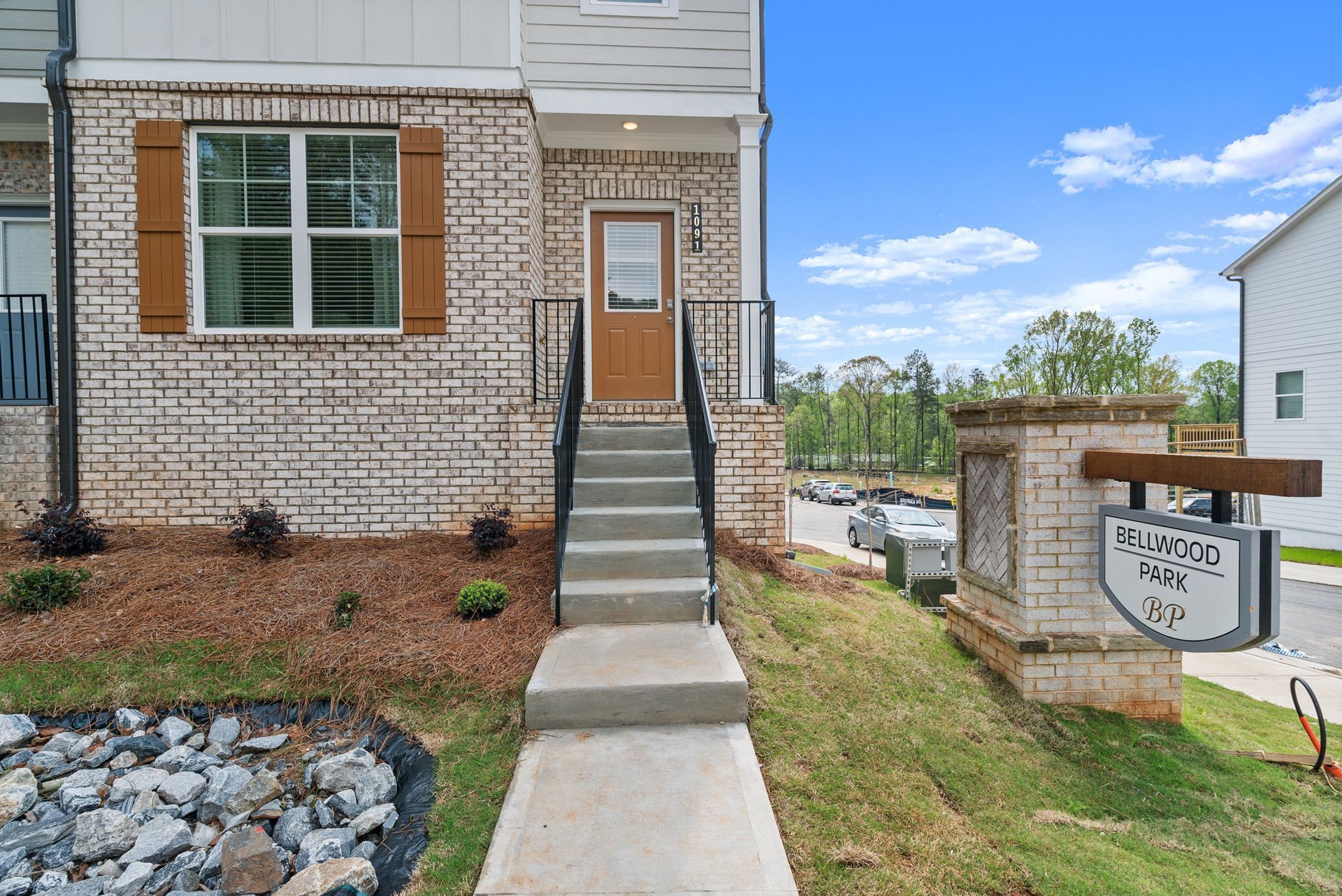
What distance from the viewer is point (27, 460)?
5254 mm

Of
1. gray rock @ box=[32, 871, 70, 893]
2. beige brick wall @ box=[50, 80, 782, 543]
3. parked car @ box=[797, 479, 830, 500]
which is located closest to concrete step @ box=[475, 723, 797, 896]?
gray rock @ box=[32, 871, 70, 893]

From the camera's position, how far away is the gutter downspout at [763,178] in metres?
6.26

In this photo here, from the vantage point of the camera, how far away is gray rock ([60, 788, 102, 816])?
2.69 metres

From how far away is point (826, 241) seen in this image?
237 feet

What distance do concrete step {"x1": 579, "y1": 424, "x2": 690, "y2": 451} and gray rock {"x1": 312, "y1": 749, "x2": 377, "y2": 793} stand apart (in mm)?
2890

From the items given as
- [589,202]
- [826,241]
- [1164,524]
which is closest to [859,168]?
[826,241]

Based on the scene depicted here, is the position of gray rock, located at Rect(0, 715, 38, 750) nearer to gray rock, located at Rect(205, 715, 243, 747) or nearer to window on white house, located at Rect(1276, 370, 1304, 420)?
gray rock, located at Rect(205, 715, 243, 747)

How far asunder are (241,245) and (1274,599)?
7173 millimetres

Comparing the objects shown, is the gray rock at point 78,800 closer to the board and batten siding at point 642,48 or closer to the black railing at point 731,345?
the black railing at point 731,345

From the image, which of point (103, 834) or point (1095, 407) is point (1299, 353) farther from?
point (103, 834)

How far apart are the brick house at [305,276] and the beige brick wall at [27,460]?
23 millimetres

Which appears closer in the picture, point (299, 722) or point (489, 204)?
point (299, 722)

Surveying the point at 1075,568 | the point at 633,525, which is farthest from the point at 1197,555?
the point at 633,525

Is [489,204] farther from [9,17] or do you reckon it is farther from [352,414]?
[9,17]
